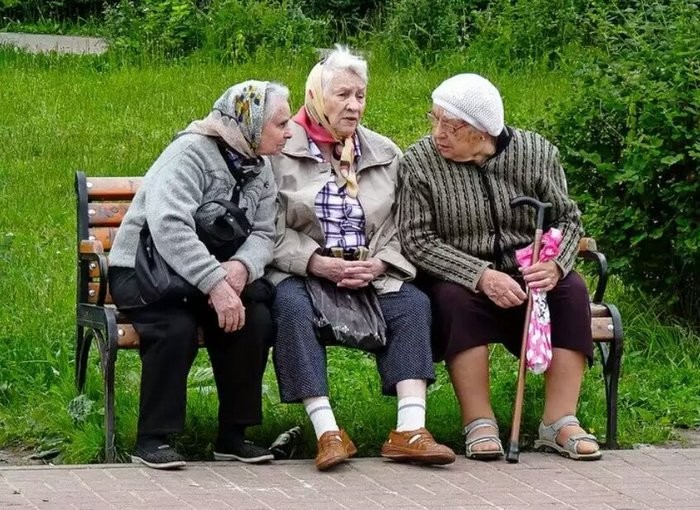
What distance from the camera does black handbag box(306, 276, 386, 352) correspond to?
6.06 m

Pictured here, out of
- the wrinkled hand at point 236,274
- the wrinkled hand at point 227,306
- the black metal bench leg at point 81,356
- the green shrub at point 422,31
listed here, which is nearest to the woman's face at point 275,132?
the wrinkled hand at point 236,274

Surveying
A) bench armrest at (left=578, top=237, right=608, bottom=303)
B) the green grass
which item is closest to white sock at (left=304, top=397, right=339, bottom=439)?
the green grass

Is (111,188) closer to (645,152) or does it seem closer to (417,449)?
(417,449)

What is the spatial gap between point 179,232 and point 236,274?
10.5 inches

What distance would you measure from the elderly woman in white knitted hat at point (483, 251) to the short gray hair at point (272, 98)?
607mm

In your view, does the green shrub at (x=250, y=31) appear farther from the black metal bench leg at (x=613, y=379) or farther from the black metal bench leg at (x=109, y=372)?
the black metal bench leg at (x=109, y=372)

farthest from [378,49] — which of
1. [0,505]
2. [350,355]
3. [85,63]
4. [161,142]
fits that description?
[0,505]

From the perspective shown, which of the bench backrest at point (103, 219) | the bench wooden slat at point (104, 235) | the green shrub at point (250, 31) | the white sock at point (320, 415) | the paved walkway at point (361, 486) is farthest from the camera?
the green shrub at point (250, 31)

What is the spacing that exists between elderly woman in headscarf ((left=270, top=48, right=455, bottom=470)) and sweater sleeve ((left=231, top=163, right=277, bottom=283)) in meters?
0.08

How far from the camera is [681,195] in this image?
7.49 m

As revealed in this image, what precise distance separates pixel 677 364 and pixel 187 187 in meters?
2.78

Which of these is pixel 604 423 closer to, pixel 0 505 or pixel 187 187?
pixel 187 187

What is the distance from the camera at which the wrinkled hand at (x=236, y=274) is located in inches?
235

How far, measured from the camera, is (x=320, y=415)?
19.6 ft
